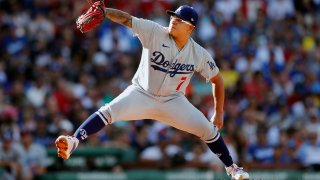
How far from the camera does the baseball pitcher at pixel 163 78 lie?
28.2 feet

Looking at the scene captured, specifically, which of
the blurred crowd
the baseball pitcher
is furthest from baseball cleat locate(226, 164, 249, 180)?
the blurred crowd

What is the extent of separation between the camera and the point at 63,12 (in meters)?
17.1

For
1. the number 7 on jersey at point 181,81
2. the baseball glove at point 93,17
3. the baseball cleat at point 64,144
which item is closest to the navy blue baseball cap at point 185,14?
the number 7 on jersey at point 181,81

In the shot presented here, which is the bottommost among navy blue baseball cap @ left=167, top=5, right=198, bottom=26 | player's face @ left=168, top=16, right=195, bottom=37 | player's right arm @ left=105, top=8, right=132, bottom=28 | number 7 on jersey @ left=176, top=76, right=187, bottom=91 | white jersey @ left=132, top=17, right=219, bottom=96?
number 7 on jersey @ left=176, top=76, right=187, bottom=91

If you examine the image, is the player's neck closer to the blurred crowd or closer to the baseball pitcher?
the baseball pitcher

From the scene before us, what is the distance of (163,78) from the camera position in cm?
880

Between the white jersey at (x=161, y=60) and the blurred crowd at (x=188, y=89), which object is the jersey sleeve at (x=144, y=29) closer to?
the white jersey at (x=161, y=60)

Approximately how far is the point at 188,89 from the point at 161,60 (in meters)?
7.05

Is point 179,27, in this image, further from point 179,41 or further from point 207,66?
point 207,66

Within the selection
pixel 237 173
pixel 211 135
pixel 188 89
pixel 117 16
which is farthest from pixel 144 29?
pixel 188 89

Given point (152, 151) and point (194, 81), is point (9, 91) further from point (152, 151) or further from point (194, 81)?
point (194, 81)

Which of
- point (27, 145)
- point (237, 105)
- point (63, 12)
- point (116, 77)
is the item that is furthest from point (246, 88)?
point (27, 145)

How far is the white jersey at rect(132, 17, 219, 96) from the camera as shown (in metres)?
8.66

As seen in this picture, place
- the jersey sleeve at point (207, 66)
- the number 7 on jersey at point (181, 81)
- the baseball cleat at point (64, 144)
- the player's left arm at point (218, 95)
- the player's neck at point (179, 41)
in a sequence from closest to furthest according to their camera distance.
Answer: the baseball cleat at point (64, 144) < the player's neck at point (179, 41) < the number 7 on jersey at point (181, 81) < the jersey sleeve at point (207, 66) < the player's left arm at point (218, 95)
